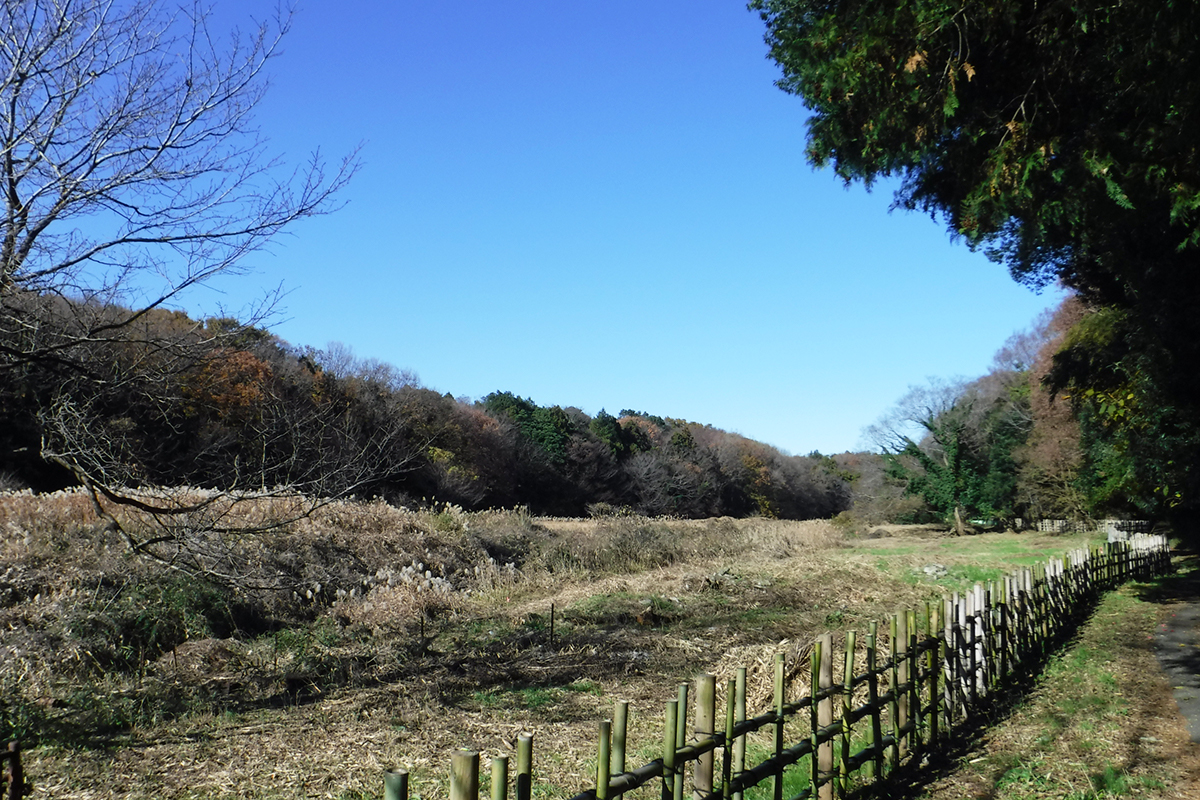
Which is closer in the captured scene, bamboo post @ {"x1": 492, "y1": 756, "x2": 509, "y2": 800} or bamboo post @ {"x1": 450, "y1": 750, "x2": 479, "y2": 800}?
bamboo post @ {"x1": 450, "y1": 750, "x2": 479, "y2": 800}

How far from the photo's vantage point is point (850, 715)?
537 cm

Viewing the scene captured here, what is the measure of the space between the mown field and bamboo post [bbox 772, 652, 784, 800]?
1556 millimetres

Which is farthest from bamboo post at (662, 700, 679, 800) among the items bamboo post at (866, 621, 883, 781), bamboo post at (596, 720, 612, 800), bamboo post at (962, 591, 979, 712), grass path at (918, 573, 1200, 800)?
bamboo post at (962, 591, 979, 712)

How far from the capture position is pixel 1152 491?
20156 mm

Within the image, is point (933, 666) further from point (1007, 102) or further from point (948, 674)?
point (1007, 102)

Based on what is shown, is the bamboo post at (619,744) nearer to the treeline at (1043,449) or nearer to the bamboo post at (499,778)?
the bamboo post at (499,778)

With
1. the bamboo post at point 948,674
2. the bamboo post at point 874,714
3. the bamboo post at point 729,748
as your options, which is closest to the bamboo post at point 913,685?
the bamboo post at point 948,674

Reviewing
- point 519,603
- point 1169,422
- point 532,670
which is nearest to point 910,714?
point 532,670

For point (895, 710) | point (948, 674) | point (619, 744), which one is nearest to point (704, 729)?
point (619, 744)

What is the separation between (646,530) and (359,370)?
23.7m

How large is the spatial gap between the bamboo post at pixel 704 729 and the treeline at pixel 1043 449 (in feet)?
44.7

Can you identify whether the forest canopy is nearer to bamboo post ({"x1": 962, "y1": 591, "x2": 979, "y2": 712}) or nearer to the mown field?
bamboo post ({"x1": 962, "y1": 591, "x2": 979, "y2": 712})

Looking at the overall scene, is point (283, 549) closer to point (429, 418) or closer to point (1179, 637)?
point (1179, 637)

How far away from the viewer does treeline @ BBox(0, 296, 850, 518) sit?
Answer: 7477 millimetres
